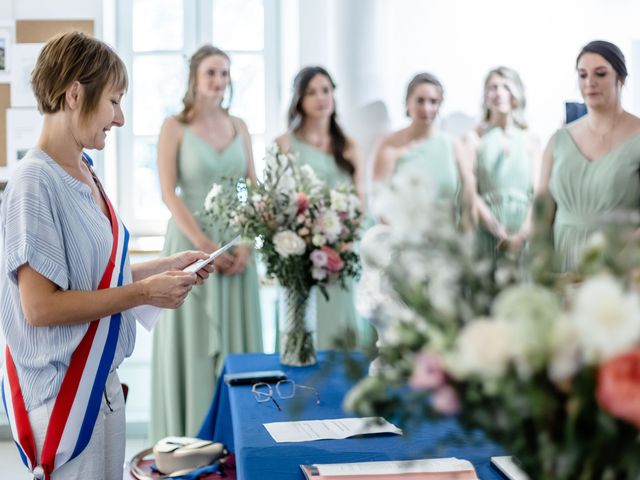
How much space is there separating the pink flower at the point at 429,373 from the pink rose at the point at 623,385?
137mm

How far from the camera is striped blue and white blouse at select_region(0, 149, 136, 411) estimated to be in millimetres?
1708

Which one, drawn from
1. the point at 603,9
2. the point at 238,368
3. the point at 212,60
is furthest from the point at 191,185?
the point at 603,9

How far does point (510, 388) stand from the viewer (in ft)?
2.31

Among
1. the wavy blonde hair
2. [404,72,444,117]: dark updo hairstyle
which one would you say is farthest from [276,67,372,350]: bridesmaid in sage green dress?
the wavy blonde hair

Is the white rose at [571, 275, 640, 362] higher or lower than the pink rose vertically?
higher

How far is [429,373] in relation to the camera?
0.74 meters

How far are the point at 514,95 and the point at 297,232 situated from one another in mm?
2545

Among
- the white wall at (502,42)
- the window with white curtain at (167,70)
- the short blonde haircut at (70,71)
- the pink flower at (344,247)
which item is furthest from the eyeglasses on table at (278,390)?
the white wall at (502,42)

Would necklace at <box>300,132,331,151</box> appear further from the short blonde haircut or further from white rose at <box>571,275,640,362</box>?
white rose at <box>571,275,640,362</box>

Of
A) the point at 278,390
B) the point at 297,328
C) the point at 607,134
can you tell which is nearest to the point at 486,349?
the point at 278,390

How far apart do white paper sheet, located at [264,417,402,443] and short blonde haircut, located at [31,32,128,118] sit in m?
0.78

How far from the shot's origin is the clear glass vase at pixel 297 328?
244 centimetres

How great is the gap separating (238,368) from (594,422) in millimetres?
1852

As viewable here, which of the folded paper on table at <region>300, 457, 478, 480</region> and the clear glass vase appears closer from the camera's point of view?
the folded paper on table at <region>300, 457, 478, 480</region>
